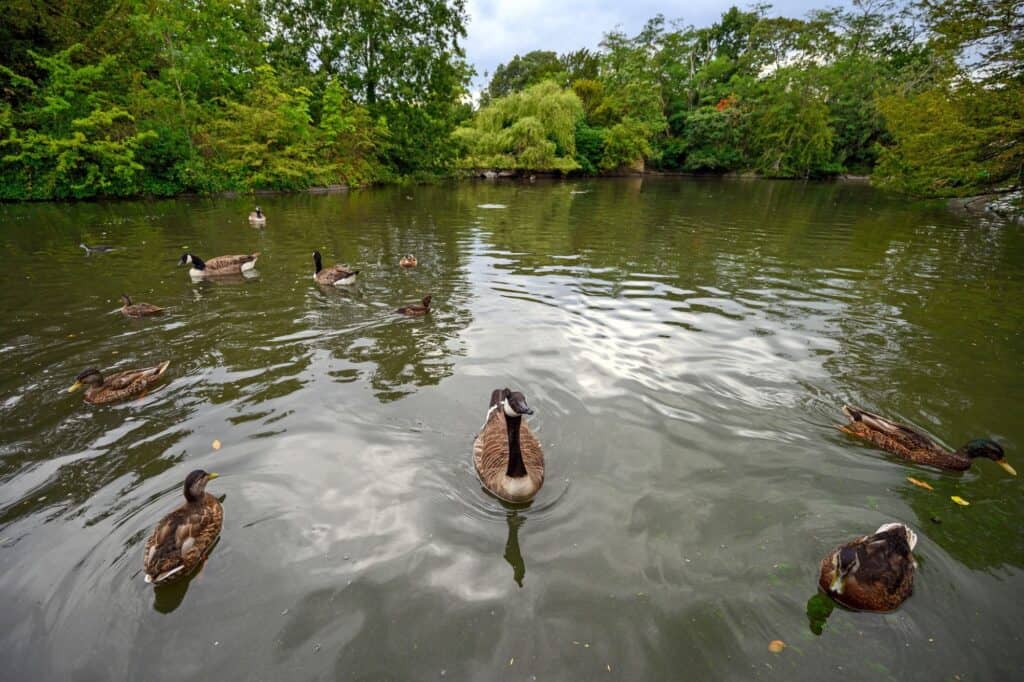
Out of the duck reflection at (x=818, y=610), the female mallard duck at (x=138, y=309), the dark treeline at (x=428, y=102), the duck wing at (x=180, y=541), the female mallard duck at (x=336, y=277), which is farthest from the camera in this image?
the dark treeline at (x=428, y=102)

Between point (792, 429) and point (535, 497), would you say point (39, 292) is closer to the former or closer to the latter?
point (535, 497)

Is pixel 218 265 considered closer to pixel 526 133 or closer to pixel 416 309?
pixel 416 309

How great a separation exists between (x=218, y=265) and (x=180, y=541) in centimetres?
954

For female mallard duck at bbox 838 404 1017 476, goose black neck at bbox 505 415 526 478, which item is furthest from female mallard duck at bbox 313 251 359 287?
female mallard duck at bbox 838 404 1017 476

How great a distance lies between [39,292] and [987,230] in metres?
31.5

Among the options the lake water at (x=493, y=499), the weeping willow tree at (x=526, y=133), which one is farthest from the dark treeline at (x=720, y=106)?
the lake water at (x=493, y=499)

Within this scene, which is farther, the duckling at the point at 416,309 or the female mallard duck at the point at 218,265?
the female mallard duck at the point at 218,265

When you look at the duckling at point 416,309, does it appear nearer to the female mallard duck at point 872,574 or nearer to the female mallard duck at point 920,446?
the female mallard duck at point 920,446

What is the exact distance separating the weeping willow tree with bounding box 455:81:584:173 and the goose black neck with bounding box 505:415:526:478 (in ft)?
150

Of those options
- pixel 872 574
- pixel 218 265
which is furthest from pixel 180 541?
pixel 218 265

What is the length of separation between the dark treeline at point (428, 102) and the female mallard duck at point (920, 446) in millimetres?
13227

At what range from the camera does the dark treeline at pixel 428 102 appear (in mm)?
15750

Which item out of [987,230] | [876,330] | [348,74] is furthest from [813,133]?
[876,330]

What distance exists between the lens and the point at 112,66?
25000 millimetres
